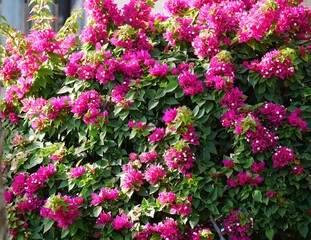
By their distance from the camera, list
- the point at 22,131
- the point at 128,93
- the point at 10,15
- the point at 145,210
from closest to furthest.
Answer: the point at 145,210
the point at 128,93
the point at 22,131
the point at 10,15

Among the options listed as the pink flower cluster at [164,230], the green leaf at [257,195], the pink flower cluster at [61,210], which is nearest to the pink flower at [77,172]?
the pink flower cluster at [61,210]

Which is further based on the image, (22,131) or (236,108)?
(22,131)

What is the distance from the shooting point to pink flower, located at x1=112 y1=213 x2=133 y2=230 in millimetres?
3902

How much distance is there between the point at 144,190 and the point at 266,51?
3.67 ft

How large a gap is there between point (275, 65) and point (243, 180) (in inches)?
26.8

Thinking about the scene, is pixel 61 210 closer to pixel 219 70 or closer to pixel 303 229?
pixel 219 70

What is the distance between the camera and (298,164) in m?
3.98

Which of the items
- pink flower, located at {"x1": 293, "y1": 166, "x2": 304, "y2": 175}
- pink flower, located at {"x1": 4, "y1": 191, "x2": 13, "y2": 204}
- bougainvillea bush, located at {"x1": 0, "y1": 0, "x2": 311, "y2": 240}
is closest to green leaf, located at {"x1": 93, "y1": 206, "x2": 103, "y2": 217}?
bougainvillea bush, located at {"x1": 0, "y1": 0, "x2": 311, "y2": 240}

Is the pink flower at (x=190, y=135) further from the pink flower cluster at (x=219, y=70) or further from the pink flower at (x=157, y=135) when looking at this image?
the pink flower cluster at (x=219, y=70)

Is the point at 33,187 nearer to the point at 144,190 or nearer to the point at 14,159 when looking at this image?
the point at 14,159

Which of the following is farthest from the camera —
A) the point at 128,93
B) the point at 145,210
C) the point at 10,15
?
the point at 10,15

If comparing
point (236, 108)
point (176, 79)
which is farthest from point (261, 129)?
point (176, 79)

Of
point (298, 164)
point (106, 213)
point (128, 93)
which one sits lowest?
point (106, 213)

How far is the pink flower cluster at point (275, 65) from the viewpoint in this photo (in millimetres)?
4059
